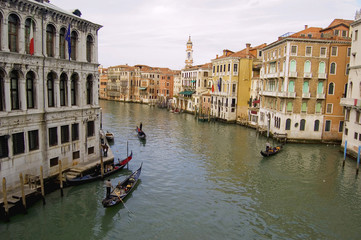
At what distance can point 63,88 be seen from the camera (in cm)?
1512

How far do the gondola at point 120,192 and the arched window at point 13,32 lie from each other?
7.57m

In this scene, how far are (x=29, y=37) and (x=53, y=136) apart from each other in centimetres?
478

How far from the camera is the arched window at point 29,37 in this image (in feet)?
41.9

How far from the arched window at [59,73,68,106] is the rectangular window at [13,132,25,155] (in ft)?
9.64

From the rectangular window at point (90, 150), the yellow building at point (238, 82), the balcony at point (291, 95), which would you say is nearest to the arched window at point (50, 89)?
the rectangular window at point (90, 150)

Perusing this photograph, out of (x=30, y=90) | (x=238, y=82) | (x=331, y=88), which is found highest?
(x=238, y=82)

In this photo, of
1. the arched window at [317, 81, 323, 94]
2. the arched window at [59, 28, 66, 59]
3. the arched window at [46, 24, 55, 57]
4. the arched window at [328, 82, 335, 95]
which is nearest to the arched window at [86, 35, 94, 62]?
the arched window at [59, 28, 66, 59]

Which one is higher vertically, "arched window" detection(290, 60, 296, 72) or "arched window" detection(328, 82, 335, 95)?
"arched window" detection(290, 60, 296, 72)

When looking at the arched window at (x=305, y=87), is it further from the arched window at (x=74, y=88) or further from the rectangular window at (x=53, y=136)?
the rectangular window at (x=53, y=136)

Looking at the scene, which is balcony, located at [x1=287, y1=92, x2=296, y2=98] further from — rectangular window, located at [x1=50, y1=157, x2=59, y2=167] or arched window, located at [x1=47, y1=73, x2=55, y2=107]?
rectangular window, located at [x1=50, y1=157, x2=59, y2=167]

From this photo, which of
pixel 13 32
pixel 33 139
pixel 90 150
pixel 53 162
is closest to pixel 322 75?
pixel 90 150

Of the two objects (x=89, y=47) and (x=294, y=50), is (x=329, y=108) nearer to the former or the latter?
(x=294, y=50)

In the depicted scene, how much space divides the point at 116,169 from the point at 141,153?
5.82 meters

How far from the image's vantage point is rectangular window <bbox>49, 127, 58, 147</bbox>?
46.7ft
